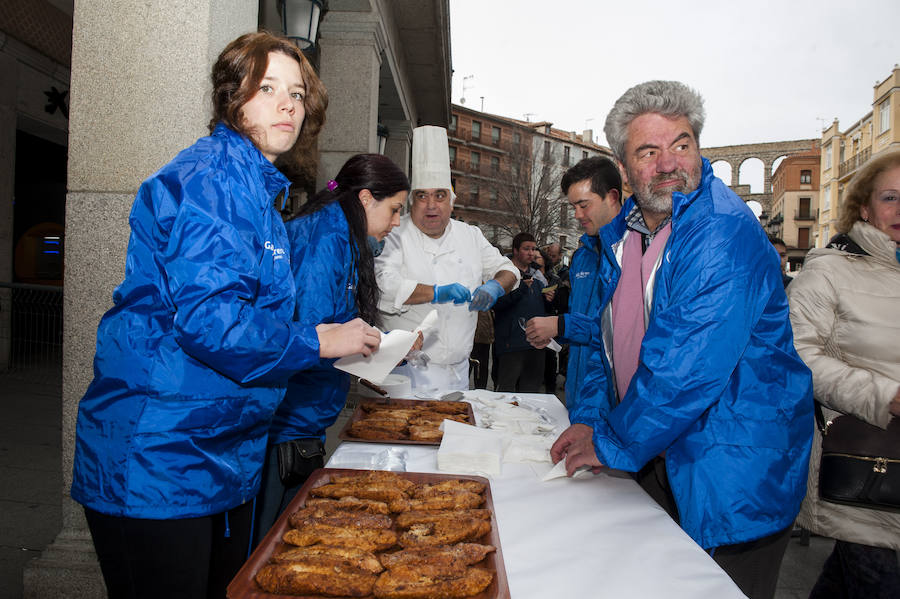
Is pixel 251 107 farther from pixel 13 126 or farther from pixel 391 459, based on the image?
pixel 13 126

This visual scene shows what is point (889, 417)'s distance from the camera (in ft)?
6.36

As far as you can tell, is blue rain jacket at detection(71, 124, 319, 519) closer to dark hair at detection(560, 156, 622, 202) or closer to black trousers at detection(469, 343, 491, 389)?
dark hair at detection(560, 156, 622, 202)

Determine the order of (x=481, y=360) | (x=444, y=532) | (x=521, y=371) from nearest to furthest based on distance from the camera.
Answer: (x=444, y=532) → (x=521, y=371) → (x=481, y=360)

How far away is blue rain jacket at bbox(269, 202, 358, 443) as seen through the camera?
1886 millimetres

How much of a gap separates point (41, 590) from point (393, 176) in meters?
2.35

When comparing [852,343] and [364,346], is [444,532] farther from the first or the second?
[852,343]

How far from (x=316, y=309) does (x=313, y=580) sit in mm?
1001

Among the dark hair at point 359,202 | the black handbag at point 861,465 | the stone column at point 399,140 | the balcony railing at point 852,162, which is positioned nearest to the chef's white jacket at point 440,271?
the dark hair at point 359,202

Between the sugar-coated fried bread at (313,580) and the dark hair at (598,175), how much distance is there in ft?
8.42

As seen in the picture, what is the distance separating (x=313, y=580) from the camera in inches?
41.0

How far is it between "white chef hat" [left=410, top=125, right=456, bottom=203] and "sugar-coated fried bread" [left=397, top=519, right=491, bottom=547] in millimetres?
2764

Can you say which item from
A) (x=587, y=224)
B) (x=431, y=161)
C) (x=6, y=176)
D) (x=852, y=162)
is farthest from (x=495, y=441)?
(x=852, y=162)

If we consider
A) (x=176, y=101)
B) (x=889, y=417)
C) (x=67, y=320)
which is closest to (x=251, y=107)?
(x=176, y=101)

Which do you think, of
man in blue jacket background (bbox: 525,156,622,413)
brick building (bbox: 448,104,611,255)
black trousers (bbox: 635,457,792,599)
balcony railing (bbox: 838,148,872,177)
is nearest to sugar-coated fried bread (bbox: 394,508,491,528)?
black trousers (bbox: 635,457,792,599)
